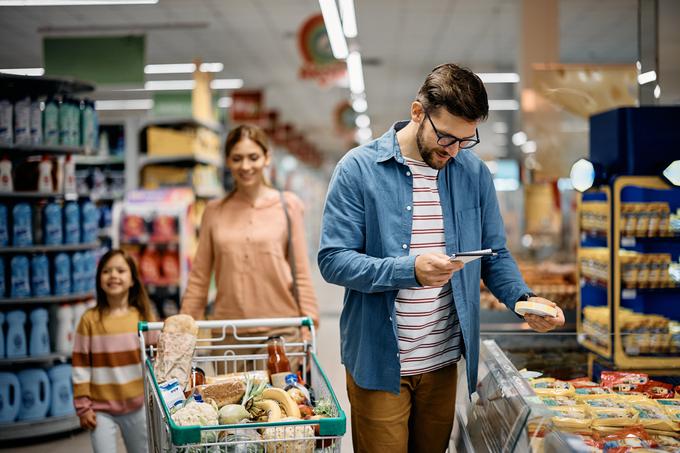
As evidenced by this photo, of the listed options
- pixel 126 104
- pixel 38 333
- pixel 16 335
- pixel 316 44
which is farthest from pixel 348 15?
pixel 126 104

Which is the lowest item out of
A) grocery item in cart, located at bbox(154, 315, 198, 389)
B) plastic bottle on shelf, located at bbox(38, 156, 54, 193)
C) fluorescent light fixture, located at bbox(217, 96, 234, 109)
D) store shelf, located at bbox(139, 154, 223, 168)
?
grocery item in cart, located at bbox(154, 315, 198, 389)

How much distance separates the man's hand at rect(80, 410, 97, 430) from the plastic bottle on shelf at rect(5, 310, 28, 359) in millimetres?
2432

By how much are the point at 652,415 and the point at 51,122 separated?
16.2ft

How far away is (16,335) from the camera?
5.61 metres

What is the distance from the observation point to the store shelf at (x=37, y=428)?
5.49 metres

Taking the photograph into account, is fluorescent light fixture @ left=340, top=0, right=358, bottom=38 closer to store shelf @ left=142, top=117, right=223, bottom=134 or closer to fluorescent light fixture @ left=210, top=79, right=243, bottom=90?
store shelf @ left=142, top=117, right=223, bottom=134

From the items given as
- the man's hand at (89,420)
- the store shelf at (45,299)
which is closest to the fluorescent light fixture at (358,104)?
the store shelf at (45,299)

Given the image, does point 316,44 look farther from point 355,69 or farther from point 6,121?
point 6,121

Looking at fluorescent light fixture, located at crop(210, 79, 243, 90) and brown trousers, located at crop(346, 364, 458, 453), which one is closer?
brown trousers, located at crop(346, 364, 458, 453)

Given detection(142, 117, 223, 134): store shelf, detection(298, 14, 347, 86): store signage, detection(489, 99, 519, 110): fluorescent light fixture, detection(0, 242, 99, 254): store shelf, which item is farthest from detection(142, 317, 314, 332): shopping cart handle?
detection(489, 99, 519, 110): fluorescent light fixture

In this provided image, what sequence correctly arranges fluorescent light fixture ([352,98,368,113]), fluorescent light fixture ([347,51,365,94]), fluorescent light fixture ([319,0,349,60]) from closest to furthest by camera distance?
fluorescent light fixture ([319,0,349,60]), fluorescent light fixture ([347,51,365,94]), fluorescent light fixture ([352,98,368,113])

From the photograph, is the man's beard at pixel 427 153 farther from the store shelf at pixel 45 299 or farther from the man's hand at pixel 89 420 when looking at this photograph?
the store shelf at pixel 45 299

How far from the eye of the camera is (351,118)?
17.9 metres

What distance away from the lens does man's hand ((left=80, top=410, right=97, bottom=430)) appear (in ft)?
11.4
